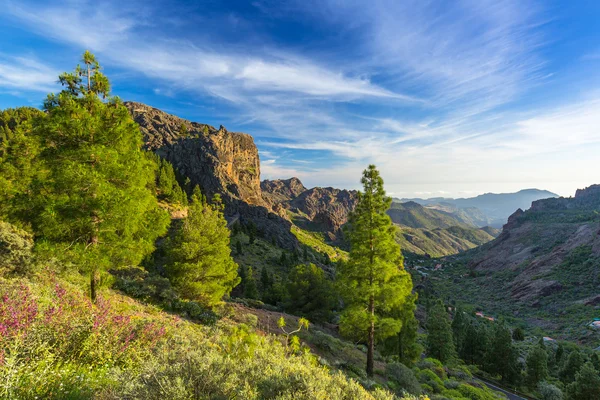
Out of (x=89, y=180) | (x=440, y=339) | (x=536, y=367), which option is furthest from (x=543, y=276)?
(x=89, y=180)

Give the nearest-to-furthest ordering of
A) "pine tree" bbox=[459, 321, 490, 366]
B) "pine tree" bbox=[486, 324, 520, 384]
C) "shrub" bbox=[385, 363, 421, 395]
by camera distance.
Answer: "shrub" bbox=[385, 363, 421, 395], "pine tree" bbox=[486, 324, 520, 384], "pine tree" bbox=[459, 321, 490, 366]

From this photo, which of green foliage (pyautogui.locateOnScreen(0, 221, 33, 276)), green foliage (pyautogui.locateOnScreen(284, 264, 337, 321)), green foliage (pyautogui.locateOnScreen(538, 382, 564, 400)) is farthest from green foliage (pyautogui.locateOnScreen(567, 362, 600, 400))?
green foliage (pyautogui.locateOnScreen(0, 221, 33, 276))

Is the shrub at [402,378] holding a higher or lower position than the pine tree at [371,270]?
lower

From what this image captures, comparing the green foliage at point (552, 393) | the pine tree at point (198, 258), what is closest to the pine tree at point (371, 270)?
the pine tree at point (198, 258)

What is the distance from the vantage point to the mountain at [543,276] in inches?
3113

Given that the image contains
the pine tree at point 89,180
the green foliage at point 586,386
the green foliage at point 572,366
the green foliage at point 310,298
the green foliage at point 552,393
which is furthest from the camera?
the green foliage at point 572,366

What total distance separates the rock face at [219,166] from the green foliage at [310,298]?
66.8 m

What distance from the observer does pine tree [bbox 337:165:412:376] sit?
15.7 meters

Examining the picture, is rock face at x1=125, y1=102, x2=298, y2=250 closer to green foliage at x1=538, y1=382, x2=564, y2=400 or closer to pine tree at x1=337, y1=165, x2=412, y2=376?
green foliage at x1=538, y1=382, x2=564, y2=400

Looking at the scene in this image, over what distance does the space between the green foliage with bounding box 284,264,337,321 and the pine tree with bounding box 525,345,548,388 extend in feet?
86.0

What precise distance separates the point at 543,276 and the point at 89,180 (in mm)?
147254

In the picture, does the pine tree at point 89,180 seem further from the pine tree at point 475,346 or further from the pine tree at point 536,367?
the pine tree at point 475,346

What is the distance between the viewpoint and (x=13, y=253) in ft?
43.8

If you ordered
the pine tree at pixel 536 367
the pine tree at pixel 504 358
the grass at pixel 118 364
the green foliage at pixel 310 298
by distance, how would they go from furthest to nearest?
the pine tree at pixel 504 358 < the pine tree at pixel 536 367 < the green foliage at pixel 310 298 < the grass at pixel 118 364
